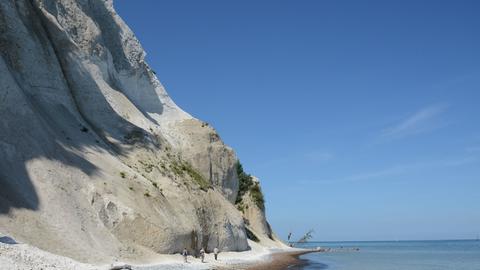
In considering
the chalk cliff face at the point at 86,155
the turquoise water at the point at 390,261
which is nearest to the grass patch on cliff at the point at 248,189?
the turquoise water at the point at 390,261

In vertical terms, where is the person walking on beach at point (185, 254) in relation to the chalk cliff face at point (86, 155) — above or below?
below

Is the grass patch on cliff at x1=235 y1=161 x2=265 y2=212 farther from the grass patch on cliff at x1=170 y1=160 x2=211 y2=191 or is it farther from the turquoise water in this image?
the grass patch on cliff at x1=170 y1=160 x2=211 y2=191

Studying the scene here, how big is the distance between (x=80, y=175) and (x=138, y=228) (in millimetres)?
3732

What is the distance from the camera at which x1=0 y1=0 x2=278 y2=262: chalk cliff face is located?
22.8m

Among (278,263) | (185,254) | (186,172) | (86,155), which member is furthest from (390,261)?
(86,155)

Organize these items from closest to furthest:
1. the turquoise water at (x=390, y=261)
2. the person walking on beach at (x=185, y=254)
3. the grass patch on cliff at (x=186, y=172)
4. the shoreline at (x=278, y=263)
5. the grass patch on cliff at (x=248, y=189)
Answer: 1. the person walking on beach at (x=185, y=254)
2. the shoreline at (x=278, y=263)
3. the grass patch on cliff at (x=186, y=172)
4. the turquoise water at (x=390, y=261)
5. the grass patch on cliff at (x=248, y=189)

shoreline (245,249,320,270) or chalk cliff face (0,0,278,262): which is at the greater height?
chalk cliff face (0,0,278,262)

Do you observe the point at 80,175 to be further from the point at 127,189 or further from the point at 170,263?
the point at 170,263

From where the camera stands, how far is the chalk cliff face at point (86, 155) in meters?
22.8

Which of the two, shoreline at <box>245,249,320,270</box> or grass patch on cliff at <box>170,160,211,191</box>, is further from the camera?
grass patch on cliff at <box>170,160,211,191</box>

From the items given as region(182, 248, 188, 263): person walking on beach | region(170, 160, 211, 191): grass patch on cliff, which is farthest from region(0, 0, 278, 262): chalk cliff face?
region(182, 248, 188, 263): person walking on beach

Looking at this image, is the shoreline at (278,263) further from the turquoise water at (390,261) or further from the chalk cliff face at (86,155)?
the chalk cliff face at (86,155)

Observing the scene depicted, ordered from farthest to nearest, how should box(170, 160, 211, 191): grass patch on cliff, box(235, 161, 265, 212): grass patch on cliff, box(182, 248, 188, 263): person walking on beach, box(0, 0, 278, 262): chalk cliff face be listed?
box(235, 161, 265, 212): grass patch on cliff, box(170, 160, 211, 191): grass patch on cliff, box(182, 248, 188, 263): person walking on beach, box(0, 0, 278, 262): chalk cliff face

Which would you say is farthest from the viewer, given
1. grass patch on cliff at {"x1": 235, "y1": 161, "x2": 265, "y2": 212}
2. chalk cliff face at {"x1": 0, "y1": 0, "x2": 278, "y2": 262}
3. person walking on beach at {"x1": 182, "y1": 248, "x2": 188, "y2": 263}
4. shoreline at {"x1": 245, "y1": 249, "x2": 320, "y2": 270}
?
grass patch on cliff at {"x1": 235, "y1": 161, "x2": 265, "y2": 212}
